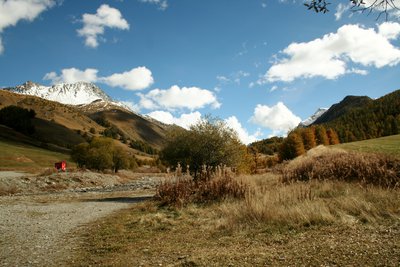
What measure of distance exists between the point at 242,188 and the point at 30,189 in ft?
115

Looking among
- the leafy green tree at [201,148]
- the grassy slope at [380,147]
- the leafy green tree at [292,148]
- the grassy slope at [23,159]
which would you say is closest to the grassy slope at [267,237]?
the grassy slope at [380,147]

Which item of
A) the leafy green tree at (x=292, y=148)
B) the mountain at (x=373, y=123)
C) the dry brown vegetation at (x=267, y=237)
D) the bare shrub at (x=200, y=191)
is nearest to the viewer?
the dry brown vegetation at (x=267, y=237)

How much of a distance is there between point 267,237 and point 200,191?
9127 millimetres

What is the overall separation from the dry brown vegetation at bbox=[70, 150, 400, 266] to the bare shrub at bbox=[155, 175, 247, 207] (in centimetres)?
347

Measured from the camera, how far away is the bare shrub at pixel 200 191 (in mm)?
16641

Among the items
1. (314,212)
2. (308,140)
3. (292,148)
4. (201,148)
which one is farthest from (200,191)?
(308,140)

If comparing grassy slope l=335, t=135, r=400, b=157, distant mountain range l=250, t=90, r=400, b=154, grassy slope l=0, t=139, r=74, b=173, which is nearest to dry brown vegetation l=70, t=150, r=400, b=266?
grassy slope l=335, t=135, r=400, b=157

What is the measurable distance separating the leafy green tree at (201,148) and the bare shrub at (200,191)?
1333 centimetres

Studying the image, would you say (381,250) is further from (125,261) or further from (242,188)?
(242,188)

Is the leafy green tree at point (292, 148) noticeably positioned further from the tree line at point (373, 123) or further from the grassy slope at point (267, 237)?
the grassy slope at point (267, 237)

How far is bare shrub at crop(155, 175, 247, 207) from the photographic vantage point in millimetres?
16641

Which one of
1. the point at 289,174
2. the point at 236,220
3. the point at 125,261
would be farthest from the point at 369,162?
the point at 125,261

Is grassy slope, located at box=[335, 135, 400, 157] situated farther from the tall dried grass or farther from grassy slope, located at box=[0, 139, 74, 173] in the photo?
grassy slope, located at box=[0, 139, 74, 173]

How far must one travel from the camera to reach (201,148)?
32.4 m
